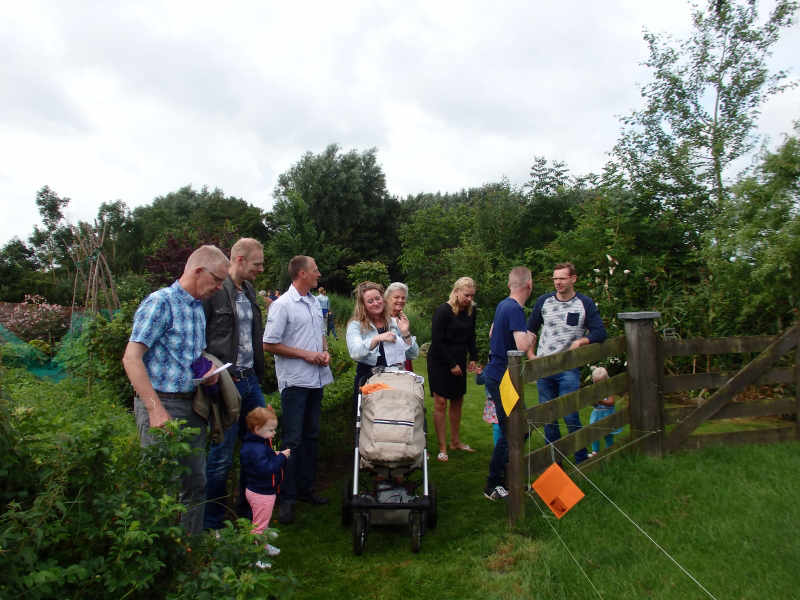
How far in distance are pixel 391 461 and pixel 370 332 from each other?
137 cm

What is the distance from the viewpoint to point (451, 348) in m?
5.88

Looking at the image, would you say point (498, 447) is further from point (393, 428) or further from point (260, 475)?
point (260, 475)

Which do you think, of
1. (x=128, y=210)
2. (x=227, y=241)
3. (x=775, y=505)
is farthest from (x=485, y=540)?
(x=128, y=210)

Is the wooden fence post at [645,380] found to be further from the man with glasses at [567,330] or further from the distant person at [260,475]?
the distant person at [260,475]

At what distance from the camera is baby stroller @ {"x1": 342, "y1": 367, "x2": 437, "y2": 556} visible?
12.8ft

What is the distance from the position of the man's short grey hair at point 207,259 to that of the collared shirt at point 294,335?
1214 mm

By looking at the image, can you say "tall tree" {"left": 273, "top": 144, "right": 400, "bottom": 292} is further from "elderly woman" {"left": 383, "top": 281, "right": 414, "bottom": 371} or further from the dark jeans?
the dark jeans

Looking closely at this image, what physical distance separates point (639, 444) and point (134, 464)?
397cm

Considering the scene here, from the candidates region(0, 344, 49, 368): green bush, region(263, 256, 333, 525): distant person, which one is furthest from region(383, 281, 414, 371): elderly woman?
region(0, 344, 49, 368): green bush

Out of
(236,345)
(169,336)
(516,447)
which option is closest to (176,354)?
(169,336)

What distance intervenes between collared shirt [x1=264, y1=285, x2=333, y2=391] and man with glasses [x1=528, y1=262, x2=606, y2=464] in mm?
1878

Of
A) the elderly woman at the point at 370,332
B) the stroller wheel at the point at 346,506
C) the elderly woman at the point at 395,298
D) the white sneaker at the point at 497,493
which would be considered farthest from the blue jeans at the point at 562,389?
the stroller wheel at the point at 346,506

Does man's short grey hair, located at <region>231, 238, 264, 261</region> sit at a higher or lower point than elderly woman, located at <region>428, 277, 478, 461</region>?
higher

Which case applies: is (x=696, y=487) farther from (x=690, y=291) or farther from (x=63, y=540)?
(x=690, y=291)
